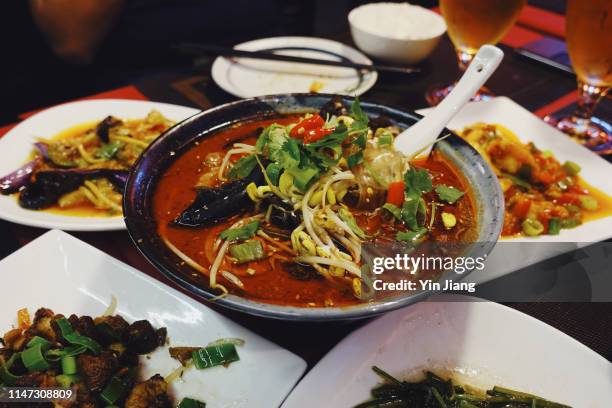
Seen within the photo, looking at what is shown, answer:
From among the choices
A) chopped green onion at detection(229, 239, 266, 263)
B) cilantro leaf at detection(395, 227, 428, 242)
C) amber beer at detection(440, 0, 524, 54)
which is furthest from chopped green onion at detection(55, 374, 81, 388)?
amber beer at detection(440, 0, 524, 54)

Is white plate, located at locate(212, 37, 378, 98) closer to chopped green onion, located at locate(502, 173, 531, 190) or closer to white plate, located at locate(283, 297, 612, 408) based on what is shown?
chopped green onion, located at locate(502, 173, 531, 190)

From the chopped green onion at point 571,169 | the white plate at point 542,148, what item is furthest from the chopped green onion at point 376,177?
the chopped green onion at point 571,169

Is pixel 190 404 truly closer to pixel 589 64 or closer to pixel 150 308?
pixel 150 308

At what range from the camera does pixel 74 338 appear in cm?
153

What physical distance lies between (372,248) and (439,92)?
1.85 meters

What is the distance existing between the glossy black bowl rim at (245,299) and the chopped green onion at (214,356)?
311 mm

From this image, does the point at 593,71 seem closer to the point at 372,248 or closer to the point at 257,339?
the point at 372,248

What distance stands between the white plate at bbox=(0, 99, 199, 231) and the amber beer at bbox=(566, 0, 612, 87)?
80.1 inches

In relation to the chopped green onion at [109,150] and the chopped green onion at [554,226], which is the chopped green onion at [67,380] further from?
the chopped green onion at [554,226]

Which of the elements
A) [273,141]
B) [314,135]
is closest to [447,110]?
[314,135]

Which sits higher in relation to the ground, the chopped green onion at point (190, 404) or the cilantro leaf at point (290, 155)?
the cilantro leaf at point (290, 155)

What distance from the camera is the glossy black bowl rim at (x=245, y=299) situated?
4.22 ft

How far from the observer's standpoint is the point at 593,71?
262 cm

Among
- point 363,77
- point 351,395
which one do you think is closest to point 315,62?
point 363,77
